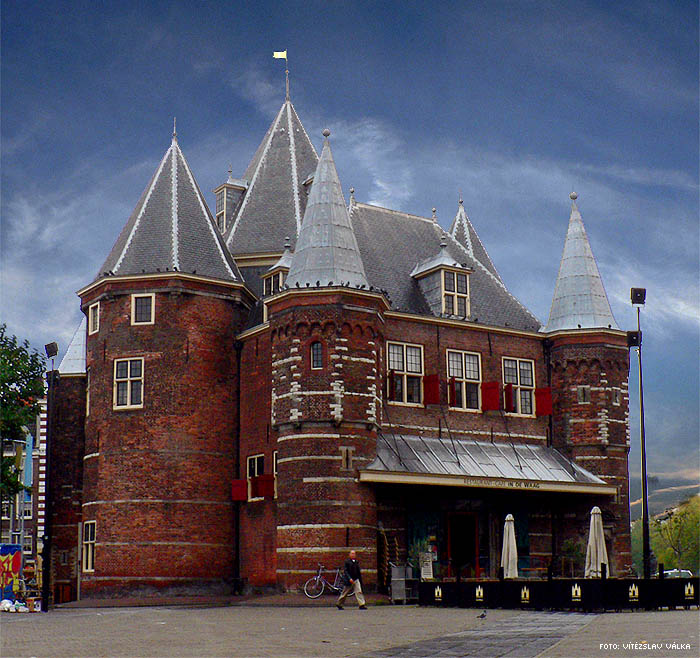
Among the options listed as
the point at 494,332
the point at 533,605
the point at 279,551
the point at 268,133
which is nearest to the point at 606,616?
the point at 533,605

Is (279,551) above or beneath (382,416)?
beneath

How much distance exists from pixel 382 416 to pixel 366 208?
11203mm

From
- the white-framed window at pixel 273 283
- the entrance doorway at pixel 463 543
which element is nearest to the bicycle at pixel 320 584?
the entrance doorway at pixel 463 543

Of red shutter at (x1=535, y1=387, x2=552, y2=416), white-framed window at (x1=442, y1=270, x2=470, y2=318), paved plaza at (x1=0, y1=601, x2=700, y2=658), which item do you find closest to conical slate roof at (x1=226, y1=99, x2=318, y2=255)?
white-framed window at (x1=442, y1=270, x2=470, y2=318)

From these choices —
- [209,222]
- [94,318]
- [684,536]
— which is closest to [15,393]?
[94,318]

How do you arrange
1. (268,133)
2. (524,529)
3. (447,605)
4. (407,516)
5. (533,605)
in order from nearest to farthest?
(533,605)
(447,605)
(407,516)
(524,529)
(268,133)

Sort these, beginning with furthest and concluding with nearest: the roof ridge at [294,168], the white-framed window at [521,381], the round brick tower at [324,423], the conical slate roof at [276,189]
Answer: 1. the roof ridge at [294,168]
2. the conical slate roof at [276,189]
3. the white-framed window at [521,381]
4. the round brick tower at [324,423]

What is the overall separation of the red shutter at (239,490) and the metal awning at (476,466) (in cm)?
548

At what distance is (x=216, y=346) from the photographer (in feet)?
129

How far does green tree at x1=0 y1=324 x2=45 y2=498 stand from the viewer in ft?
129

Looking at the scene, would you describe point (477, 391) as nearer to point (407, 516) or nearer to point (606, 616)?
point (407, 516)

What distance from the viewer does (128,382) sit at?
38.5 meters

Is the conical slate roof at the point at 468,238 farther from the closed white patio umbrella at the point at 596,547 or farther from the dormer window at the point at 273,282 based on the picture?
the closed white patio umbrella at the point at 596,547

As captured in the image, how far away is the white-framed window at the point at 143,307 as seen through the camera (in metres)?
38.8
